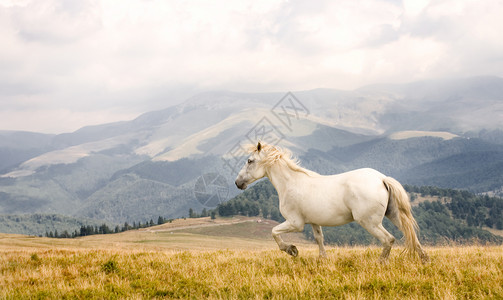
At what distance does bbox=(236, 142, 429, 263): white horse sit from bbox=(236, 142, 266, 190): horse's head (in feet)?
1.67

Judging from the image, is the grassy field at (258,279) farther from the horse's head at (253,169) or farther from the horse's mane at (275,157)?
the horse's mane at (275,157)

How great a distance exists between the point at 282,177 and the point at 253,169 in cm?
120

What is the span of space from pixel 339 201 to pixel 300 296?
14.9 feet

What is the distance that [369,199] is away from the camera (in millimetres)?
11539

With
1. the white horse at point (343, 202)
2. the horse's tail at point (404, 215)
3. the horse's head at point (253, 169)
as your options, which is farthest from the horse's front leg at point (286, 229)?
the horse's tail at point (404, 215)

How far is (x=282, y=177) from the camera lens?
13.9 metres

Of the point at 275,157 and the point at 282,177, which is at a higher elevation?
the point at 275,157

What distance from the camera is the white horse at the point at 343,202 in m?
11.6

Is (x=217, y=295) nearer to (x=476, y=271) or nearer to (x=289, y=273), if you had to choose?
(x=289, y=273)

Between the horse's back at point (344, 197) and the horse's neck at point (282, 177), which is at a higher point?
the horse's neck at point (282, 177)

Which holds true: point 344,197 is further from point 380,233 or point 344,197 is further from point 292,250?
point 292,250

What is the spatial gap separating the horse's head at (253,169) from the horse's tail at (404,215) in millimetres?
4402

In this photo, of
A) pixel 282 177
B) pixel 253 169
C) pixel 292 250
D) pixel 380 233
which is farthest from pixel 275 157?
pixel 380 233

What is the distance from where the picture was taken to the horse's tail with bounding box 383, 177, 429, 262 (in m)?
11.8
